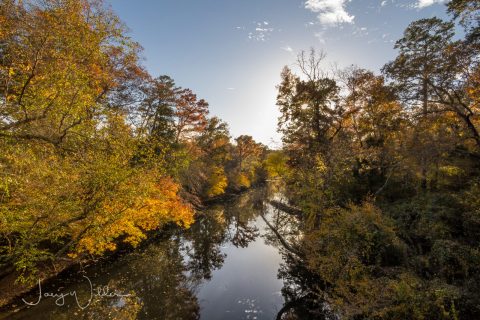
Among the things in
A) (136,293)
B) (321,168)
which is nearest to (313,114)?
(321,168)

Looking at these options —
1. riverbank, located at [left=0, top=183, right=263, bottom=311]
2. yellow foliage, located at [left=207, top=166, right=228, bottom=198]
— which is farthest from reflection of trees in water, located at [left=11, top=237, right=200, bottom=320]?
yellow foliage, located at [left=207, top=166, right=228, bottom=198]

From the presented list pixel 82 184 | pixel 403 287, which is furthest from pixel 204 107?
pixel 403 287

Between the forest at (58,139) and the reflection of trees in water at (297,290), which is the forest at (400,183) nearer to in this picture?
the reflection of trees in water at (297,290)

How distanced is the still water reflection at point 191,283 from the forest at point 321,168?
55.6 inches

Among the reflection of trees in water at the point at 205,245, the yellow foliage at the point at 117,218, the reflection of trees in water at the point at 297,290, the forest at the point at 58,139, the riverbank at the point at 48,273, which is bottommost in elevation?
the reflection of trees in water at the point at 297,290

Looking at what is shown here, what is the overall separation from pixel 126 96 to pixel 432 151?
23.1 meters

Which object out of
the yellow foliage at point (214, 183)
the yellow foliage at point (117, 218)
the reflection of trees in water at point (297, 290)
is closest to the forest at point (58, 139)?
the yellow foliage at point (117, 218)

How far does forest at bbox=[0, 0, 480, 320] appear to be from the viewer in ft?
26.9

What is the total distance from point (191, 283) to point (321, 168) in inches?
455

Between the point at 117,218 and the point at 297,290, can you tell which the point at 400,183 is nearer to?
the point at 297,290

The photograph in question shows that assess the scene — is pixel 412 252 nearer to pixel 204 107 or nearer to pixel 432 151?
pixel 432 151

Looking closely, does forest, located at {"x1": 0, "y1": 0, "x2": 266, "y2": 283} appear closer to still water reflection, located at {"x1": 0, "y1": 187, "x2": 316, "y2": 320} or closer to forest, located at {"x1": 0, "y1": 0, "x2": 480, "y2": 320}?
forest, located at {"x1": 0, "y1": 0, "x2": 480, "y2": 320}

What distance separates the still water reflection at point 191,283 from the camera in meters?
11.8

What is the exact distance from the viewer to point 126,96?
73.0 feet
